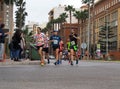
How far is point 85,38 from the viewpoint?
142 metres

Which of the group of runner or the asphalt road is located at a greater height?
the group of runner

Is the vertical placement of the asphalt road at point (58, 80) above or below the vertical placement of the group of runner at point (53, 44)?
below

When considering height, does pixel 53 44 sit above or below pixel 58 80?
above

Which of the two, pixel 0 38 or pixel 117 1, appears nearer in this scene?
pixel 0 38

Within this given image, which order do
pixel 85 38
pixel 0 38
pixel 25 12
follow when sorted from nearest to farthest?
1. pixel 0 38
2. pixel 25 12
3. pixel 85 38

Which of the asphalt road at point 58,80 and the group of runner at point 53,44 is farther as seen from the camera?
the group of runner at point 53,44

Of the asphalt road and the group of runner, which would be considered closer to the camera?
the asphalt road

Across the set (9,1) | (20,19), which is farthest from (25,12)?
(9,1)

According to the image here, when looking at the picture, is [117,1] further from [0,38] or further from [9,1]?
[0,38]

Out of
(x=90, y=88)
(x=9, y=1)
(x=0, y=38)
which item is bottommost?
(x=90, y=88)

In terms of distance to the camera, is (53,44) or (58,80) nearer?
(58,80)

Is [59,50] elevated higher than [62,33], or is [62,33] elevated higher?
[62,33]

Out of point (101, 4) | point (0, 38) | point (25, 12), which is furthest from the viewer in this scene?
point (101, 4)

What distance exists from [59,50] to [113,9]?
91.9 metres
